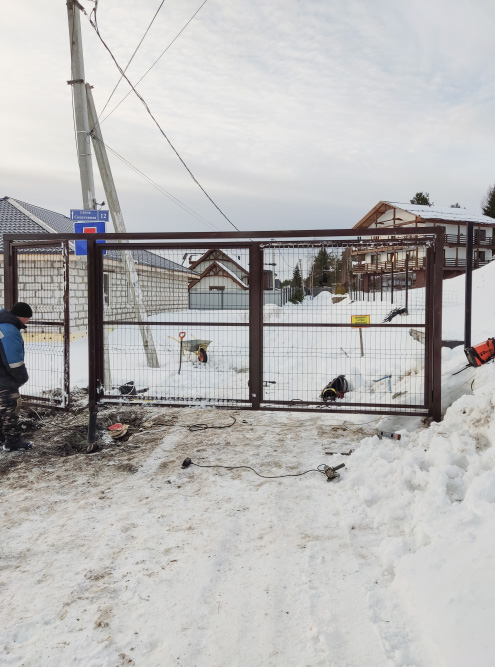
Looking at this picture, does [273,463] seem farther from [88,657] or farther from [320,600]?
[88,657]

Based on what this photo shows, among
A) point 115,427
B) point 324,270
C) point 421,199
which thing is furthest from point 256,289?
point 421,199

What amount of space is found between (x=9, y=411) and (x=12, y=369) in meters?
0.64

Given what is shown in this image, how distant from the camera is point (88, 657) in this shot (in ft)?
8.30

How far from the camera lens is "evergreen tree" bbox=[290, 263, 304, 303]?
19.3ft

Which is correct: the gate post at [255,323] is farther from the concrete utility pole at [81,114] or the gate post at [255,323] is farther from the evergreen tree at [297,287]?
the concrete utility pole at [81,114]

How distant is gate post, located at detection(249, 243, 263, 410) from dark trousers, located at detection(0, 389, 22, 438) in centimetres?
314

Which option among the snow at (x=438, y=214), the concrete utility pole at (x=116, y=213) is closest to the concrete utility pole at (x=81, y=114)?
the concrete utility pole at (x=116, y=213)

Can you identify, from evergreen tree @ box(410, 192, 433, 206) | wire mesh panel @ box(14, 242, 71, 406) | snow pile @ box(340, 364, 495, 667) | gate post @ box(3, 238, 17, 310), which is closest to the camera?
snow pile @ box(340, 364, 495, 667)

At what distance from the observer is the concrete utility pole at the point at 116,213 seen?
375 inches

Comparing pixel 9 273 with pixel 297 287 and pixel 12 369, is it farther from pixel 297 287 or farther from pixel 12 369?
pixel 297 287

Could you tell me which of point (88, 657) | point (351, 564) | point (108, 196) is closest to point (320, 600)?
point (351, 564)

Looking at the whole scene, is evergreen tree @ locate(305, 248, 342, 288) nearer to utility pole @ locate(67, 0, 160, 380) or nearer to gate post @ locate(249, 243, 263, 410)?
gate post @ locate(249, 243, 263, 410)

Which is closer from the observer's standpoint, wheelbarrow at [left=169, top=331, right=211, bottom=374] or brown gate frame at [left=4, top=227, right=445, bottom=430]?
brown gate frame at [left=4, top=227, right=445, bottom=430]

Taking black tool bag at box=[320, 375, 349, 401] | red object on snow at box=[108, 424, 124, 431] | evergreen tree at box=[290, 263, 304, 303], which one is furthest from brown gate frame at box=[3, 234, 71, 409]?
black tool bag at box=[320, 375, 349, 401]
